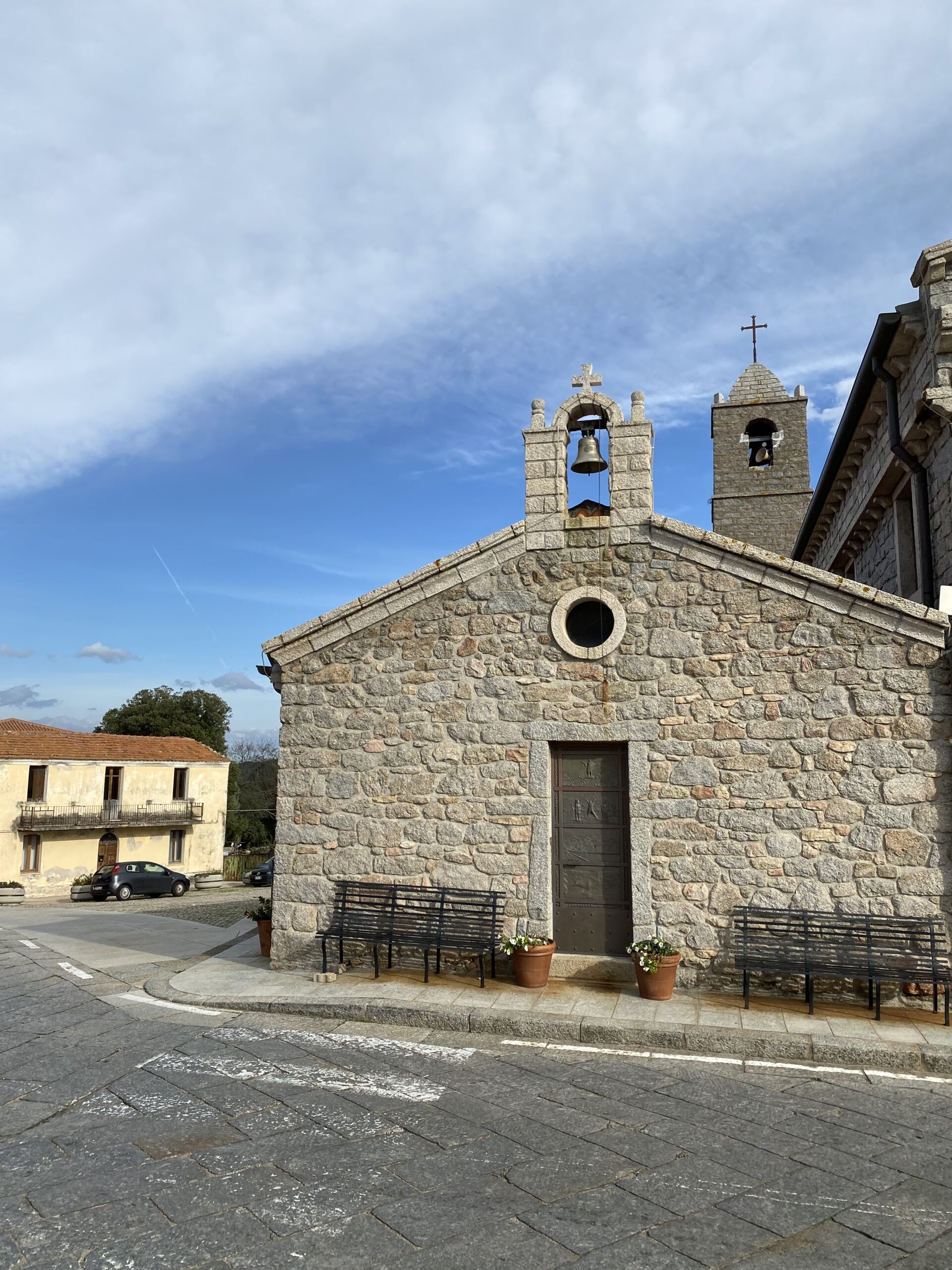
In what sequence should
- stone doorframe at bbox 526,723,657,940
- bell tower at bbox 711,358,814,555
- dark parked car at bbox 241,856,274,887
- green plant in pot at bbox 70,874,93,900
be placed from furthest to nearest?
dark parked car at bbox 241,856,274,887 < green plant in pot at bbox 70,874,93,900 < bell tower at bbox 711,358,814,555 < stone doorframe at bbox 526,723,657,940

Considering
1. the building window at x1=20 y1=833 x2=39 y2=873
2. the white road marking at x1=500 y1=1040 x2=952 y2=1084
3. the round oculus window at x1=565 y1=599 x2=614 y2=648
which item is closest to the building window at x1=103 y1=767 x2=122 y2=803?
the building window at x1=20 y1=833 x2=39 y2=873

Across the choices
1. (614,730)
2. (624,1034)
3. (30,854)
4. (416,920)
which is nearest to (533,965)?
(416,920)

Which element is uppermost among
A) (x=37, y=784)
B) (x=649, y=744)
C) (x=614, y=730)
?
(x=614, y=730)

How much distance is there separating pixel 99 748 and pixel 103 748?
139 millimetres

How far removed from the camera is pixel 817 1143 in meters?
4.90

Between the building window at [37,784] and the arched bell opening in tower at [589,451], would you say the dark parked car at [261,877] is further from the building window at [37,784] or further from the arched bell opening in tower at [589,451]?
the arched bell opening in tower at [589,451]

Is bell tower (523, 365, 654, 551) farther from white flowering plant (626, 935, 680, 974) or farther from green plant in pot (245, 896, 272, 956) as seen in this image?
green plant in pot (245, 896, 272, 956)

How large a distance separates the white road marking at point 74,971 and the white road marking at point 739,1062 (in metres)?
5.04

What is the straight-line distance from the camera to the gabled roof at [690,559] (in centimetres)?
795

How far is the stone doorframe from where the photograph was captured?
327 inches

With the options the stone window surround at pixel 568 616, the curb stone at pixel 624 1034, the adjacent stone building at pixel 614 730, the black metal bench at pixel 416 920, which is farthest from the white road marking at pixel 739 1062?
the stone window surround at pixel 568 616

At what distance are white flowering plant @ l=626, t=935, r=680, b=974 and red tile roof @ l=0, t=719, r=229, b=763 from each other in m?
29.7

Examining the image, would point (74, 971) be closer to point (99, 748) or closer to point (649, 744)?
point (649, 744)

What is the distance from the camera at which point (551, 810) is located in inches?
344
